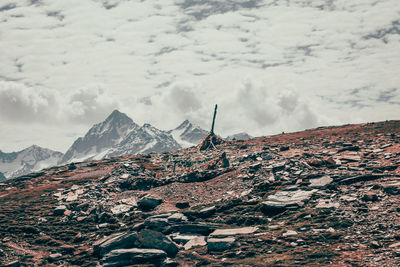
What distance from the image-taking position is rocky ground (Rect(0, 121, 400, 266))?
Answer: 35062mm

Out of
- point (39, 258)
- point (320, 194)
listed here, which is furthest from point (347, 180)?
point (39, 258)

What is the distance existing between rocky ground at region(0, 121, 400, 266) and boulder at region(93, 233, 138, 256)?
12 cm

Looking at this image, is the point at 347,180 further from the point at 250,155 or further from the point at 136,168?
the point at 136,168

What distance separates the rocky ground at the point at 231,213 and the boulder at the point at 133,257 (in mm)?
111

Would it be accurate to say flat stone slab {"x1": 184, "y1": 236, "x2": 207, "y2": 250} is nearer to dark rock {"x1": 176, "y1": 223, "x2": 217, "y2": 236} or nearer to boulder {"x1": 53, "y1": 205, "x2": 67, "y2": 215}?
dark rock {"x1": 176, "y1": 223, "x2": 217, "y2": 236}

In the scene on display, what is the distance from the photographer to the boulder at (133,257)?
3722 cm

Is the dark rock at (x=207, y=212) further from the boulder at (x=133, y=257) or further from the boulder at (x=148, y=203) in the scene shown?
the boulder at (x=133, y=257)

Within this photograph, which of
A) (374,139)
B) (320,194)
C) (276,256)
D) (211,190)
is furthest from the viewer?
(374,139)

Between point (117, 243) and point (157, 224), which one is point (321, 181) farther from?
point (117, 243)

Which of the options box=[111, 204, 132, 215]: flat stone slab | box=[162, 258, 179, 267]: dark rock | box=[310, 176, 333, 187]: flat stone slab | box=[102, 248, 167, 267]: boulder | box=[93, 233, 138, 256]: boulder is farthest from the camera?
box=[111, 204, 132, 215]: flat stone slab

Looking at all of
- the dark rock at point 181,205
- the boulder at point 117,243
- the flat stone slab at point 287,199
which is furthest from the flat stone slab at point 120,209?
the flat stone slab at point 287,199

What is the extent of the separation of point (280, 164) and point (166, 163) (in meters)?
34.4

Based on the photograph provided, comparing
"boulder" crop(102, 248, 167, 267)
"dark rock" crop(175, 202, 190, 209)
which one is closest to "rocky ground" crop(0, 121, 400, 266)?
"boulder" crop(102, 248, 167, 267)

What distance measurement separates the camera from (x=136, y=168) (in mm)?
75000
